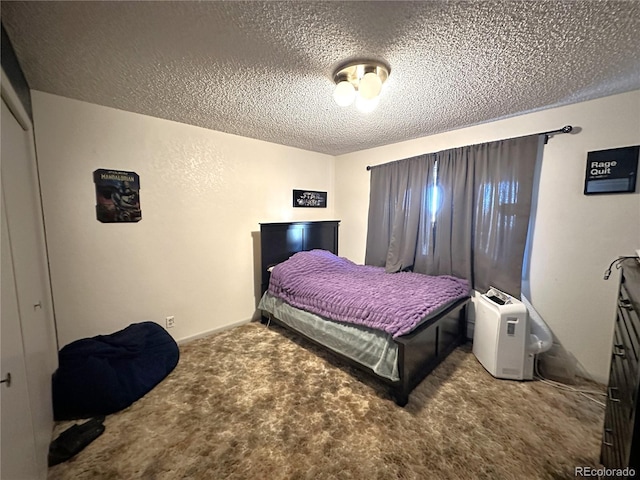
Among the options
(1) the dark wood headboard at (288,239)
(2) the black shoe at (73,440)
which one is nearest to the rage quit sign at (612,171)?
(1) the dark wood headboard at (288,239)

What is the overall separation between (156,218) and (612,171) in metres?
3.97

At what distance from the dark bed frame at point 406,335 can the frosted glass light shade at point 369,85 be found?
1645 millimetres

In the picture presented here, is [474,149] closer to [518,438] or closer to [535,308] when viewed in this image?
[535,308]

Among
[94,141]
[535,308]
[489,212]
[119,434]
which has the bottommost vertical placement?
[119,434]

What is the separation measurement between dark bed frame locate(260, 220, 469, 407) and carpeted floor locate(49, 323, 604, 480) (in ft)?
0.45

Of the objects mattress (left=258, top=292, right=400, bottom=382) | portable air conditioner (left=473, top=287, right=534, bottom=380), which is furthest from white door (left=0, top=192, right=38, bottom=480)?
portable air conditioner (left=473, top=287, right=534, bottom=380)

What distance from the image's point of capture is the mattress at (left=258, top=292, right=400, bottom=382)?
6.10 feet

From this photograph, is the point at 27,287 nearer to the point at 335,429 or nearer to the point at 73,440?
the point at 73,440

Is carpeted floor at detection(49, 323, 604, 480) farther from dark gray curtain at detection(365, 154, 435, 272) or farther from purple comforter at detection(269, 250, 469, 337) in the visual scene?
dark gray curtain at detection(365, 154, 435, 272)

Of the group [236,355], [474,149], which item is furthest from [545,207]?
[236,355]

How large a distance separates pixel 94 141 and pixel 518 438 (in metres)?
3.81

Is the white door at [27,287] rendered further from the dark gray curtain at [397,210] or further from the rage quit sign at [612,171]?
the rage quit sign at [612,171]

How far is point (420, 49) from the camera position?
144 centimetres

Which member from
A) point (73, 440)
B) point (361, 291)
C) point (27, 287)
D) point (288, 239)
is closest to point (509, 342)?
point (361, 291)
